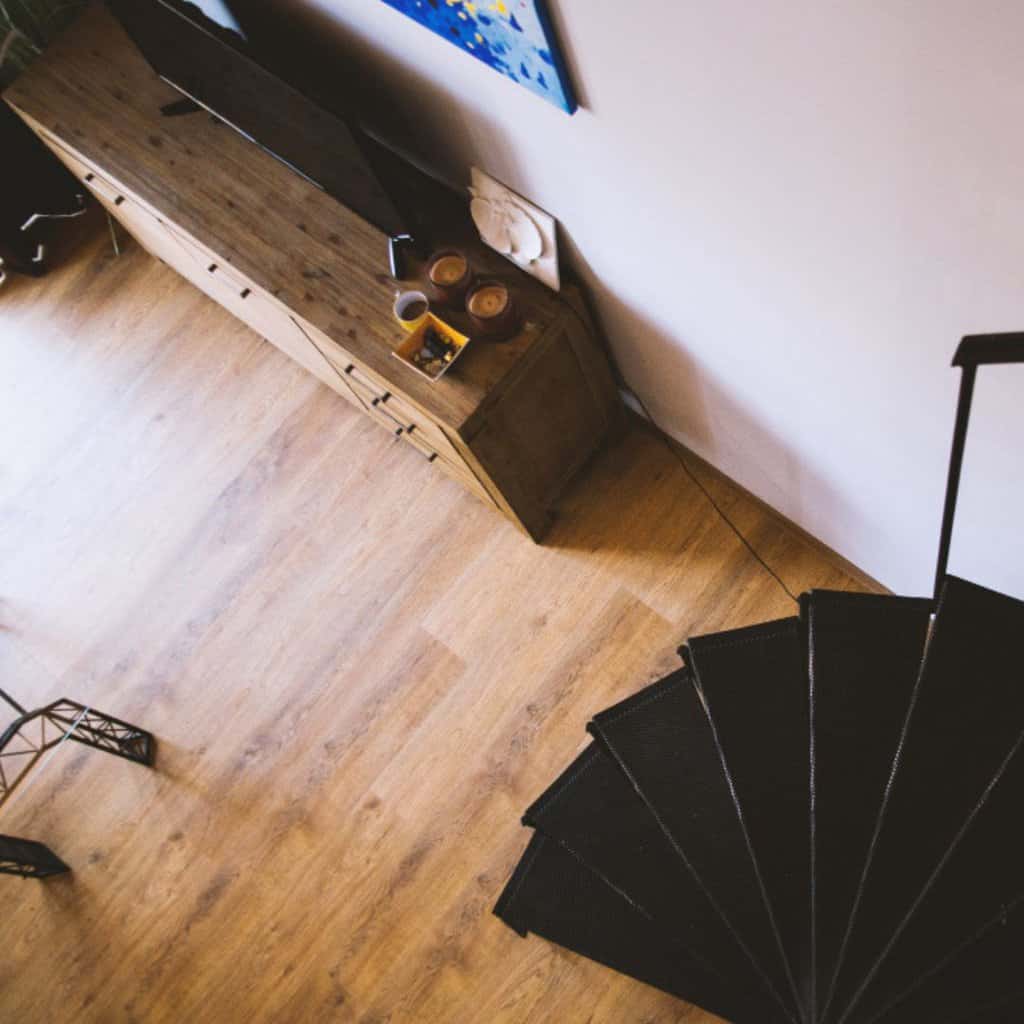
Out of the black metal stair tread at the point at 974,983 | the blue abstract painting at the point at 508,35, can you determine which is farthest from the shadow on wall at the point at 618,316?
the black metal stair tread at the point at 974,983

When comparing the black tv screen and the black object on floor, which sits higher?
the black tv screen

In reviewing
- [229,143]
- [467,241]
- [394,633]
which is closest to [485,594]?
[394,633]

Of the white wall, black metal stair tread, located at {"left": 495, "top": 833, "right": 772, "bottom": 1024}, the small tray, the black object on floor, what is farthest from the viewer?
the black object on floor

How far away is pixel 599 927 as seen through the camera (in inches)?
95.7

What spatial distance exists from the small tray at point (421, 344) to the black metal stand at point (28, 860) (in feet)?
5.98

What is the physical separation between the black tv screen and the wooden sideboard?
0.37 ft

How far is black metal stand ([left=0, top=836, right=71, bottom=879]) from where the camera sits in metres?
2.81

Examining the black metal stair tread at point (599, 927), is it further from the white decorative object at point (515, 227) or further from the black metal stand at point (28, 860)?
the white decorative object at point (515, 227)

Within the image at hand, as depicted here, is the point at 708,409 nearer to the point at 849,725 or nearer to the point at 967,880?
the point at 849,725

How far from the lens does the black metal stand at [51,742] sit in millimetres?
2799

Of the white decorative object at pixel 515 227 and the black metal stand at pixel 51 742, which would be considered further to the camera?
the black metal stand at pixel 51 742

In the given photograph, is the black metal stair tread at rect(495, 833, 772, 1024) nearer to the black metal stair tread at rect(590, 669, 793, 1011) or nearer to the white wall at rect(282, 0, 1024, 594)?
the black metal stair tread at rect(590, 669, 793, 1011)

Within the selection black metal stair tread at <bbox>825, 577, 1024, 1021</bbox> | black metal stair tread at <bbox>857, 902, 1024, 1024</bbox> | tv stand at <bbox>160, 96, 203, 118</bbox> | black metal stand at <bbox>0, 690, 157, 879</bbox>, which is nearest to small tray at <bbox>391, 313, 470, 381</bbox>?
tv stand at <bbox>160, 96, 203, 118</bbox>

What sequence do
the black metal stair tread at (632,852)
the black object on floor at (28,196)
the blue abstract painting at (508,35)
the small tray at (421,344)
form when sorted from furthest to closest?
1. the black object on floor at (28,196)
2. the small tray at (421,344)
3. the black metal stair tread at (632,852)
4. the blue abstract painting at (508,35)
